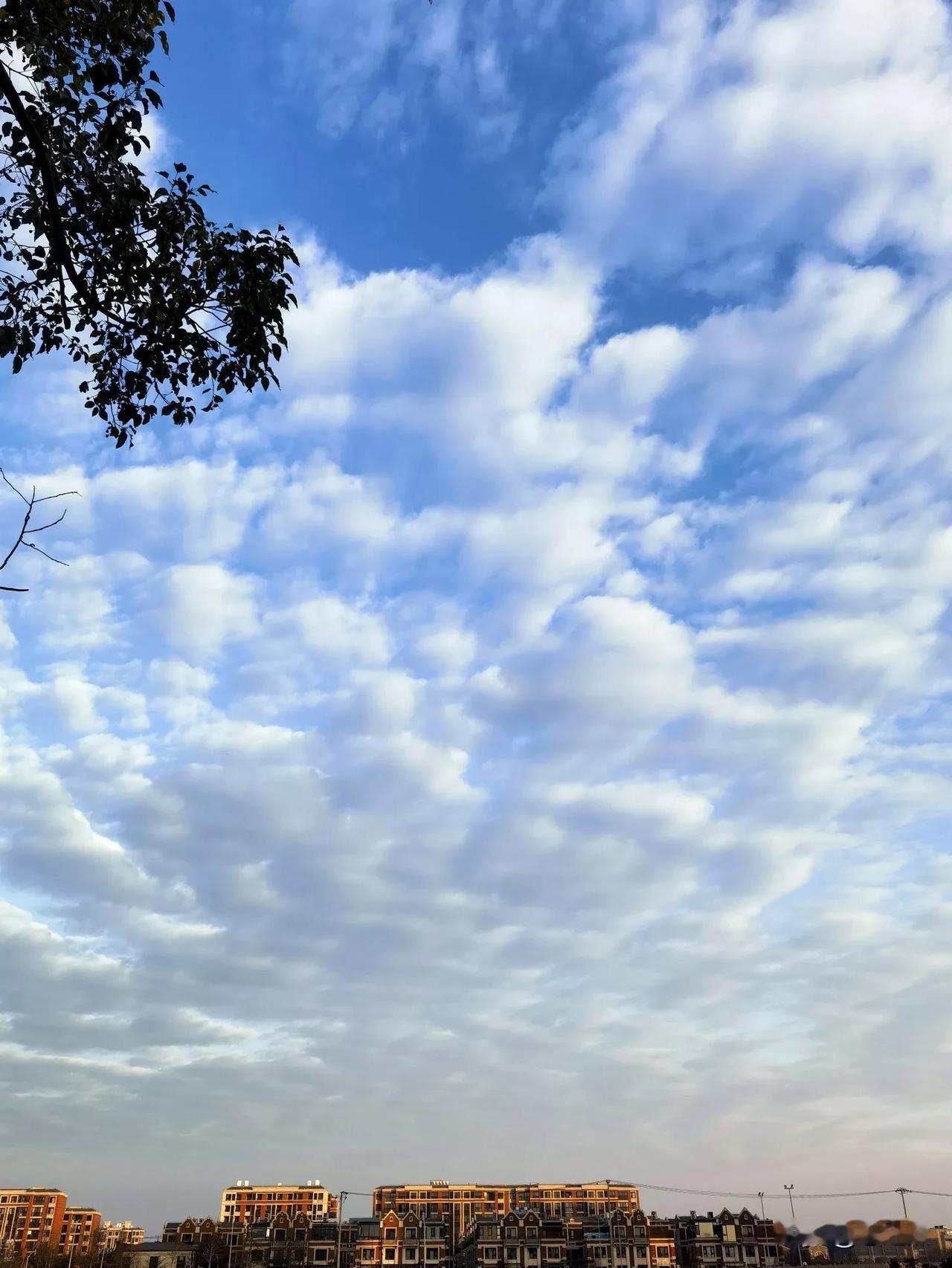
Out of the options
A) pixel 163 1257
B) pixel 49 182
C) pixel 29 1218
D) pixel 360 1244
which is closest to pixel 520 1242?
pixel 360 1244

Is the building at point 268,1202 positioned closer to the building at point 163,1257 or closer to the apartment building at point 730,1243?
the building at point 163,1257

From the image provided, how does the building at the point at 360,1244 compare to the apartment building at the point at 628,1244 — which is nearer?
the apartment building at the point at 628,1244

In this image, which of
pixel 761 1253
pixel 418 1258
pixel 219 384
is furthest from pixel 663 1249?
pixel 219 384

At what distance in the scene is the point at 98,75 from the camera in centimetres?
1138

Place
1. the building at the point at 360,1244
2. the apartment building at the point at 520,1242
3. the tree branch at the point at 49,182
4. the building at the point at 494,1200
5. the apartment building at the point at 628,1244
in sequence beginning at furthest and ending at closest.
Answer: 1. the building at the point at 494,1200
2. the building at the point at 360,1244
3. the apartment building at the point at 628,1244
4. the apartment building at the point at 520,1242
5. the tree branch at the point at 49,182

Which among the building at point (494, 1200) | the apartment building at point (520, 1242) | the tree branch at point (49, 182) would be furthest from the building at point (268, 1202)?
the tree branch at point (49, 182)

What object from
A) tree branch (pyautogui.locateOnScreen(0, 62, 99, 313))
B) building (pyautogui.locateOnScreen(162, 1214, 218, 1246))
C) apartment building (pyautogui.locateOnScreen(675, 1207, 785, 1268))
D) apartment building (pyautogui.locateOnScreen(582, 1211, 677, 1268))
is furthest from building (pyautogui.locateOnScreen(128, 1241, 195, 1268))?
tree branch (pyautogui.locateOnScreen(0, 62, 99, 313))

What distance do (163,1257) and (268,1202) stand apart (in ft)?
100

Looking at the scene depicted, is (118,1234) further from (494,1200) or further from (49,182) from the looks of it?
(49,182)

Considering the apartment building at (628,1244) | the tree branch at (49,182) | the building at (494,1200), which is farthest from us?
the building at (494,1200)

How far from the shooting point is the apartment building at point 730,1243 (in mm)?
100625

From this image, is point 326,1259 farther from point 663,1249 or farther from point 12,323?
point 12,323

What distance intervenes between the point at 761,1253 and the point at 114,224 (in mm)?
114821

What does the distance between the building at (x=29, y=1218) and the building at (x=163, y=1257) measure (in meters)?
39.8
